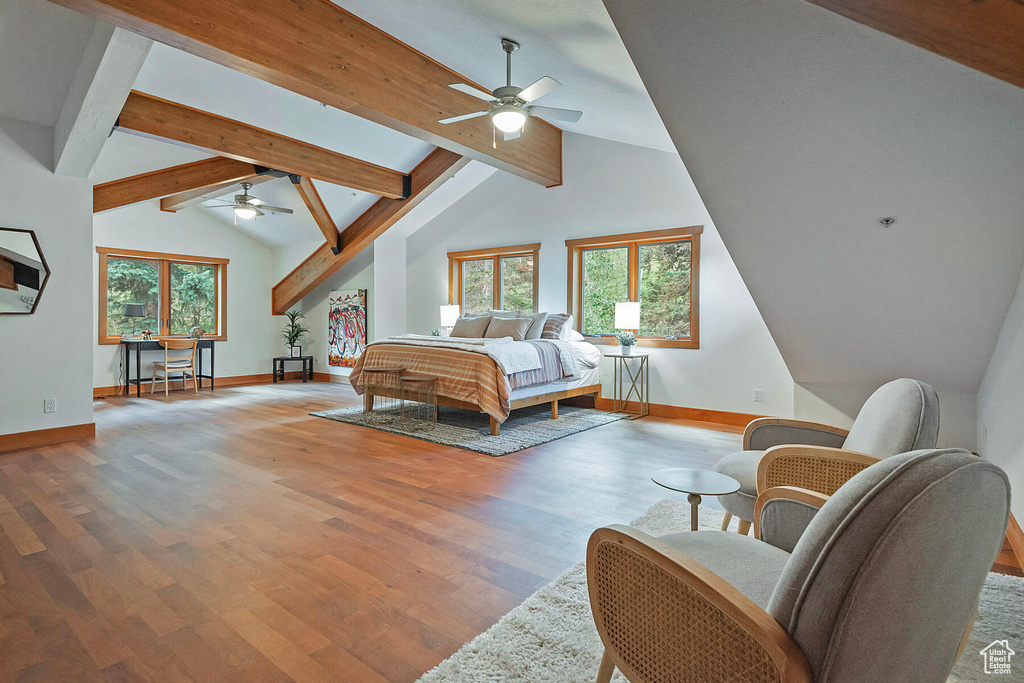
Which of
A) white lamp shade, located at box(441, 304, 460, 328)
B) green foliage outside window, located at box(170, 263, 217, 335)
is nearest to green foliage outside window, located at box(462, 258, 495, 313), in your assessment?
white lamp shade, located at box(441, 304, 460, 328)

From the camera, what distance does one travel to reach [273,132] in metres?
5.52

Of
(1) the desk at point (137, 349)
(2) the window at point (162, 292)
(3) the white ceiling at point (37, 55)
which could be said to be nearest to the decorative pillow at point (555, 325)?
(3) the white ceiling at point (37, 55)

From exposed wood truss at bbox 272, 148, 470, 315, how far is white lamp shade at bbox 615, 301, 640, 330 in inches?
106

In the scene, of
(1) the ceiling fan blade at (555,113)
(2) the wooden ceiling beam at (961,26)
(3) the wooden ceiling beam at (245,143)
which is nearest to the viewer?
(2) the wooden ceiling beam at (961,26)

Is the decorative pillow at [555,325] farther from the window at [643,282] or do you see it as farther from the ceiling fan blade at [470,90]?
the ceiling fan blade at [470,90]

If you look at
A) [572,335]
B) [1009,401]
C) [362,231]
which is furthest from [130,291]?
[1009,401]

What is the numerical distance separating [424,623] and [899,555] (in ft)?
5.05

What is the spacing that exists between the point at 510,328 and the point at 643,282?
65.0 inches

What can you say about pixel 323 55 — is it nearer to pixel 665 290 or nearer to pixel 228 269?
pixel 665 290

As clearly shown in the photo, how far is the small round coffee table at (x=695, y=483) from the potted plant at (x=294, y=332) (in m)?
8.60

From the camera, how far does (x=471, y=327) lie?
672 cm

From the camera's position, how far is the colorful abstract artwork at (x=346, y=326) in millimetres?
8727

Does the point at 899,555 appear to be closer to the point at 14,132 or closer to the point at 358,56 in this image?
the point at 358,56

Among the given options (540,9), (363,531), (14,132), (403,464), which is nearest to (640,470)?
(403,464)
